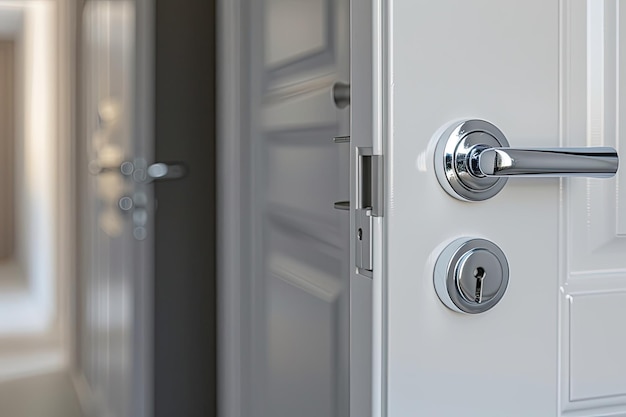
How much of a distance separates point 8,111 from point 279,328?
1.41 m

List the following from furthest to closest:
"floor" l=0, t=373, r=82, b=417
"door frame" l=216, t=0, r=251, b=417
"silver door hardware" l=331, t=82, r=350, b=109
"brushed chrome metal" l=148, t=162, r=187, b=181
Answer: "floor" l=0, t=373, r=82, b=417 → "brushed chrome metal" l=148, t=162, r=187, b=181 → "door frame" l=216, t=0, r=251, b=417 → "silver door hardware" l=331, t=82, r=350, b=109

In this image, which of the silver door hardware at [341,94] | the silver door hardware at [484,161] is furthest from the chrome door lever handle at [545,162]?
the silver door hardware at [341,94]

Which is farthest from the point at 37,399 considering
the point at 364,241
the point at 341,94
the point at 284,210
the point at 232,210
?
the point at 364,241

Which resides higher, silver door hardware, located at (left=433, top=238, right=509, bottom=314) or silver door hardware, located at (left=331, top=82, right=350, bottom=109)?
silver door hardware, located at (left=331, top=82, right=350, bottom=109)

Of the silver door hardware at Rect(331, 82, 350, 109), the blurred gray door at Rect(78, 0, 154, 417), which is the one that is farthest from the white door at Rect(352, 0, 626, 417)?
the blurred gray door at Rect(78, 0, 154, 417)

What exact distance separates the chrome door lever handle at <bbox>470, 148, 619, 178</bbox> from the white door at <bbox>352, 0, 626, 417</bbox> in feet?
0.10

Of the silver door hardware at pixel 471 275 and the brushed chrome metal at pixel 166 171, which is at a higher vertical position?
the brushed chrome metal at pixel 166 171

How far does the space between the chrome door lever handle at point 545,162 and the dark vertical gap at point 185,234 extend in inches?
64.7

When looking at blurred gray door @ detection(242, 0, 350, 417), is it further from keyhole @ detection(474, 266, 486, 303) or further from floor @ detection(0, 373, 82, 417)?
floor @ detection(0, 373, 82, 417)

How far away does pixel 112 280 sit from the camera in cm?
197

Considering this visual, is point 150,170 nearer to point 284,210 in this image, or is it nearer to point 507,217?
point 284,210

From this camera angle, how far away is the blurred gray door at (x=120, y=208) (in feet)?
6.08

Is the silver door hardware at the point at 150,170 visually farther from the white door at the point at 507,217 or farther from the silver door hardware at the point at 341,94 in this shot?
the white door at the point at 507,217

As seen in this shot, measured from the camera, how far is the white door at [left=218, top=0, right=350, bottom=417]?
1104mm
